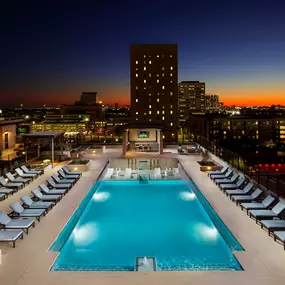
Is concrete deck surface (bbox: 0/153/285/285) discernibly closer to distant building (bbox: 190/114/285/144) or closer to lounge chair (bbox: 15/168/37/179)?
lounge chair (bbox: 15/168/37/179)

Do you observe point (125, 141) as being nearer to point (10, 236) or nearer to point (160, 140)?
point (160, 140)

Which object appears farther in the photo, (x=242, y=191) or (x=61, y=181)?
(x=61, y=181)

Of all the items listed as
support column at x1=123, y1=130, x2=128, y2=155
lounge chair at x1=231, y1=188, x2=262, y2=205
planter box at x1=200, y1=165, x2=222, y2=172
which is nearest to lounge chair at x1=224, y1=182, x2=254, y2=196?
lounge chair at x1=231, y1=188, x2=262, y2=205

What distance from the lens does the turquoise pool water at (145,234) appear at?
549 cm

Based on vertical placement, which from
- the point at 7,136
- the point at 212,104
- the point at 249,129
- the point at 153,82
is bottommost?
the point at 7,136

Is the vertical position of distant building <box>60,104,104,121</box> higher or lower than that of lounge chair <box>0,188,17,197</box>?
higher

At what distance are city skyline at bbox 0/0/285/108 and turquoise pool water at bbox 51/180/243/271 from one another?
62.8 feet

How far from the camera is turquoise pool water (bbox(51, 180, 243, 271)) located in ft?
18.0

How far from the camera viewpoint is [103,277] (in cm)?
460

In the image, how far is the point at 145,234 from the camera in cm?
693

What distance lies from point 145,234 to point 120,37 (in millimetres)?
39086

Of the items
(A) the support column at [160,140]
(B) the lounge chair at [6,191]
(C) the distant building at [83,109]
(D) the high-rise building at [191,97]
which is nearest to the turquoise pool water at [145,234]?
(B) the lounge chair at [6,191]

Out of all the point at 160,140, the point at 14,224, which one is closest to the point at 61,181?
the point at 14,224

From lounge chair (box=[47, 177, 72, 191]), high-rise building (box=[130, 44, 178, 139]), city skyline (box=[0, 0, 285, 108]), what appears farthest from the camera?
high-rise building (box=[130, 44, 178, 139])
